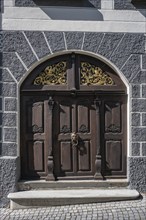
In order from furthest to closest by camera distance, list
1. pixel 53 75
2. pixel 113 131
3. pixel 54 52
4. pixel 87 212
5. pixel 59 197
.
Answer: pixel 113 131
pixel 53 75
pixel 54 52
pixel 59 197
pixel 87 212

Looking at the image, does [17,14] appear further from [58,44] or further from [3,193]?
[3,193]

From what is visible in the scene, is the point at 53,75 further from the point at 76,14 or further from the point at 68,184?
the point at 68,184

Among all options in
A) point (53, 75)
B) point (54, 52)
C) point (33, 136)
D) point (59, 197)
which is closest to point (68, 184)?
point (59, 197)

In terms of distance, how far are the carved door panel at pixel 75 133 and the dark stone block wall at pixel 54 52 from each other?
2.38 feet

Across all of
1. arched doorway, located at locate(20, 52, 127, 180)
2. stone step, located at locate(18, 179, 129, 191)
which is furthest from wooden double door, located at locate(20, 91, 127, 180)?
stone step, located at locate(18, 179, 129, 191)

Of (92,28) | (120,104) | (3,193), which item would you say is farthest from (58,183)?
(92,28)

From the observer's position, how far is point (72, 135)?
19.0ft

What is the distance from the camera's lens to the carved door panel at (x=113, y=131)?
5.86 metres

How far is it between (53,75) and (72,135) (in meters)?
1.15

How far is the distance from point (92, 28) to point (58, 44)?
2.22ft

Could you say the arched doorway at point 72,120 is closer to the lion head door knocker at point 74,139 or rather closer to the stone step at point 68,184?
the lion head door knocker at point 74,139

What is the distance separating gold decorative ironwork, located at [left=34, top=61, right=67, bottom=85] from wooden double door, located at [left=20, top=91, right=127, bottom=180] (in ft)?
0.70

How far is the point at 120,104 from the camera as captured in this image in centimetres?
587

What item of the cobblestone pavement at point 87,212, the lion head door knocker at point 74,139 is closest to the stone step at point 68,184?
the cobblestone pavement at point 87,212
